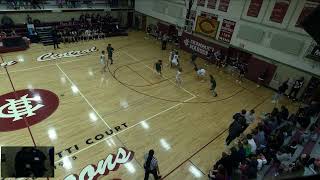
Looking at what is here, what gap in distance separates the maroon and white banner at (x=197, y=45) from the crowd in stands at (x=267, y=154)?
10340mm

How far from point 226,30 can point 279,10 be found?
443 centimetres

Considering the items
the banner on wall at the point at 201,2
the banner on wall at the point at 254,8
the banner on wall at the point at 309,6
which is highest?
the banner on wall at the point at 309,6

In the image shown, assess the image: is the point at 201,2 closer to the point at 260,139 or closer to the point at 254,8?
the point at 254,8

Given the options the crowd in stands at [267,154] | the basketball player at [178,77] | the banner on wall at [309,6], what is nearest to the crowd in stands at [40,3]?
the basketball player at [178,77]

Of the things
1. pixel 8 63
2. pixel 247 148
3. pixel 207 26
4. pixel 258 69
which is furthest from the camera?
pixel 207 26

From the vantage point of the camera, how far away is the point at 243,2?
57.3 feet

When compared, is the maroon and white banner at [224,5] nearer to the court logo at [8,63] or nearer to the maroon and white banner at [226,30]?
the maroon and white banner at [226,30]

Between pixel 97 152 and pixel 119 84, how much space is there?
632cm

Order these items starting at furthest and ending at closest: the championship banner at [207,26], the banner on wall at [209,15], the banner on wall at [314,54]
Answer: the championship banner at [207,26], the banner on wall at [209,15], the banner on wall at [314,54]

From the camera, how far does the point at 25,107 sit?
11789 millimetres

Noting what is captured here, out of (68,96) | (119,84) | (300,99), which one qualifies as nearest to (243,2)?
(300,99)

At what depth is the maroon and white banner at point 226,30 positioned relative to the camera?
18.7 meters

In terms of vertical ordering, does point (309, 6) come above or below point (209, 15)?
above

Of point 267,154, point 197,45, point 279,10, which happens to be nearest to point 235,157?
point 267,154
